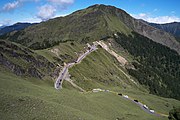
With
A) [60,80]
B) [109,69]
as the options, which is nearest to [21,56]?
[60,80]

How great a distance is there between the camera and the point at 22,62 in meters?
92.2

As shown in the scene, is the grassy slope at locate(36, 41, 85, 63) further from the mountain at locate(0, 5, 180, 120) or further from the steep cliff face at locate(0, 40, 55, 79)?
the steep cliff face at locate(0, 40, 55, 79)

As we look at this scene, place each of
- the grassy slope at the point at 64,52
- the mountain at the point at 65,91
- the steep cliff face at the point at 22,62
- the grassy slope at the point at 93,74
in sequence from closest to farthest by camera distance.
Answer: the mountain at the point at 65,91 < the steep cliff face at the point at 22,62 < the grassy slope at the point at 93,74 < the grassy slope at the point at 64,52

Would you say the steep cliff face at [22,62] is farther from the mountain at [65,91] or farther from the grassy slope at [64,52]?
the grassy slope at [64,52]

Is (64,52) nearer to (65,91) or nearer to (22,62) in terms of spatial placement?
(22,62)

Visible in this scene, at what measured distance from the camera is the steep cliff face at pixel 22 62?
83.3 metres

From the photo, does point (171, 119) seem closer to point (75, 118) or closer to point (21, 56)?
point (75, 118)

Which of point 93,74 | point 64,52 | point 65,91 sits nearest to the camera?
Result: point 65,91

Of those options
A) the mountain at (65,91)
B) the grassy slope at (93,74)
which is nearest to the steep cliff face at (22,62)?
the mountain at (65,91)

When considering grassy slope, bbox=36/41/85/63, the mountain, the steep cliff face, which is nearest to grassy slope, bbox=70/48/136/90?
the mountain

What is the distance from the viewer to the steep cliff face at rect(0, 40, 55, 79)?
83312 millimetres

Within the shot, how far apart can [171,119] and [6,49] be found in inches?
2736

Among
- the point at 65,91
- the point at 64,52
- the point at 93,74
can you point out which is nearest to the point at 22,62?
the point at 65,91

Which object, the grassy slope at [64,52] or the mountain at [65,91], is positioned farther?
the grassy slope at [64,52]
